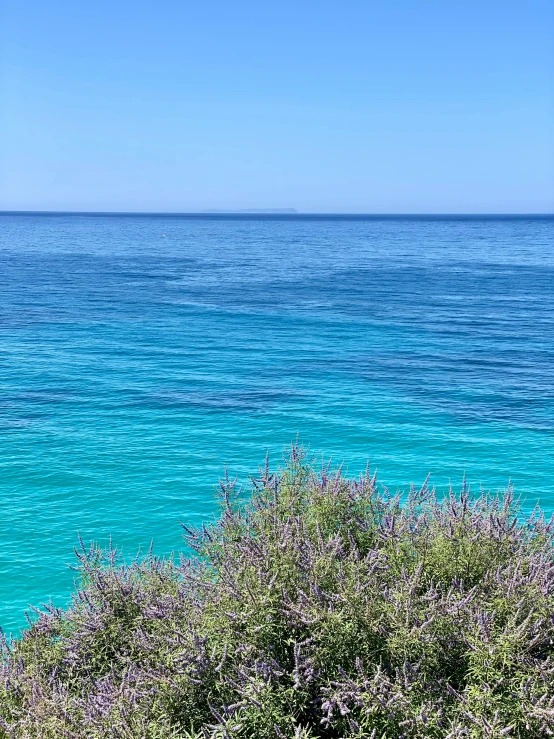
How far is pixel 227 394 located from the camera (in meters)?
35.2

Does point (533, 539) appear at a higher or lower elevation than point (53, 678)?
higher

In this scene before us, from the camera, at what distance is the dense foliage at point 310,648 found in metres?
7.87

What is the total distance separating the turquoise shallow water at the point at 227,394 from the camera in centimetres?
2394

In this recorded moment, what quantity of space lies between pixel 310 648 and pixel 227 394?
88.3 feet

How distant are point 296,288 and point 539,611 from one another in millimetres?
64656

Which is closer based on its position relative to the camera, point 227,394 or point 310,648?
point 310,648

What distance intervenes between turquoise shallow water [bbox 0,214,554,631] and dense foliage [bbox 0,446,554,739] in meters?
9.10

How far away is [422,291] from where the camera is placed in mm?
70188

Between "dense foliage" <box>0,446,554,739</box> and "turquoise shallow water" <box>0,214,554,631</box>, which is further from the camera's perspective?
"turquoise shallow water" <box>0,214,554,631</box>

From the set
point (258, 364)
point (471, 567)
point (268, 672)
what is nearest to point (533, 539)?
point (471, 567)

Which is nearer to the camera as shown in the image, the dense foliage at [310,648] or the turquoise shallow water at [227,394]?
the dense foliage at [310,648]

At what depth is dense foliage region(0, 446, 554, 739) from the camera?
7.87 metres

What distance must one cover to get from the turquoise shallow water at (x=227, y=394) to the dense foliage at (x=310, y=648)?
9101 millimetres

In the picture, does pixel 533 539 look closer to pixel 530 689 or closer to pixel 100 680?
pixel 530 689
